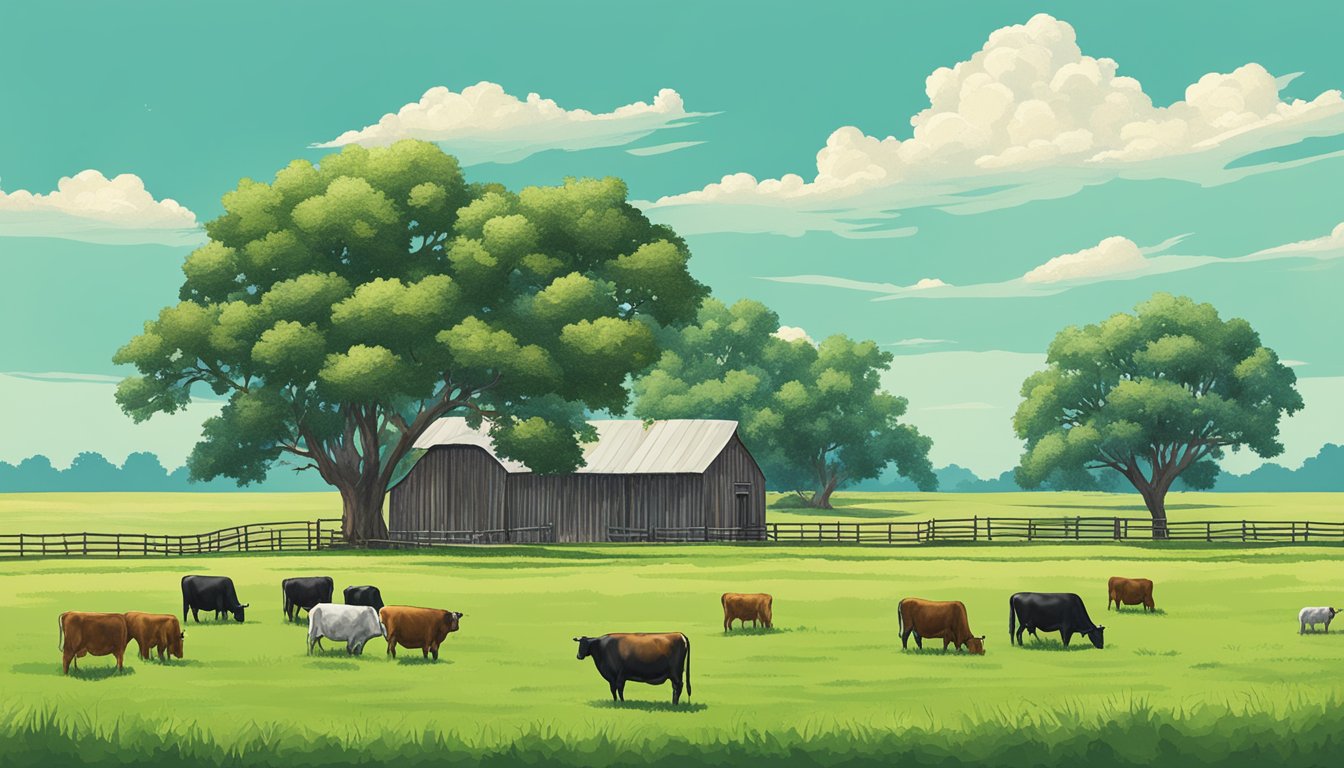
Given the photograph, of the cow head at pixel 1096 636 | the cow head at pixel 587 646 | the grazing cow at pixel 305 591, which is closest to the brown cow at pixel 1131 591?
the cow head at pixel 1096 636

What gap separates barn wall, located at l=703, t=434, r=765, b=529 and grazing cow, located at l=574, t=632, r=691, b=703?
49143 millimetres

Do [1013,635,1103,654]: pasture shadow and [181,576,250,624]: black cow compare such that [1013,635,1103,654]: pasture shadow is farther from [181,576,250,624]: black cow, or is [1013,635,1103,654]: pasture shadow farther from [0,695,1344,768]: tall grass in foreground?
[181,576,250,624]: black cow

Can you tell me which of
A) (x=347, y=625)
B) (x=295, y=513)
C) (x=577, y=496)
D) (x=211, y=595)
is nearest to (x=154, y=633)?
(x=347, y=625)

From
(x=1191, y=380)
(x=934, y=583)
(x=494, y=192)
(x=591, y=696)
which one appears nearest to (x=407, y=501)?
(x=494, y=192)

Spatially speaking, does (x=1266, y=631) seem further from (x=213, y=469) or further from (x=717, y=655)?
(x=213, y=469)

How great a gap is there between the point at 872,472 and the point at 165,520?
46.9 meters

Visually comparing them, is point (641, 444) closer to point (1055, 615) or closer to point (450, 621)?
point (1055, 615)

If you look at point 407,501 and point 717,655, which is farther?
point 407,501

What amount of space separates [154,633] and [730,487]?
4648cm

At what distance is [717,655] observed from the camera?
2503 cm

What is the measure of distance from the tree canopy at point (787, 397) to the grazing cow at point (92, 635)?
295ft

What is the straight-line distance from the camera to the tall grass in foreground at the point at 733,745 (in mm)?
16594

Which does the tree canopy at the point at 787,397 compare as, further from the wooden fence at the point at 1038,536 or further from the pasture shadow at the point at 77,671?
the pasture shadow at the point at 77,671

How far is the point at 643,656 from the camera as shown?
19.0 meters
